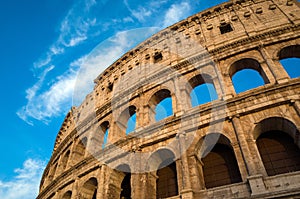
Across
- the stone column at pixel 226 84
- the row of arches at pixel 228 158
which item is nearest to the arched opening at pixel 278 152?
the row of arches at pixel 228 158

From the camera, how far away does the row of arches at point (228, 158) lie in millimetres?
8852

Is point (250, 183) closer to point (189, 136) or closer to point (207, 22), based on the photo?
point (189, 136)

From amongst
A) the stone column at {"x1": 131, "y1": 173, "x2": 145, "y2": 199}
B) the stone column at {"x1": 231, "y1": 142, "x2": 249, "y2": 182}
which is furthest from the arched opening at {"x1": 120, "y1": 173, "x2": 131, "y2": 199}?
the stone column at {"x1": 231, "y1": 142, "x2": 249, "y2": 182}

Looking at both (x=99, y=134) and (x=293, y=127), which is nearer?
(x=293, y=127)

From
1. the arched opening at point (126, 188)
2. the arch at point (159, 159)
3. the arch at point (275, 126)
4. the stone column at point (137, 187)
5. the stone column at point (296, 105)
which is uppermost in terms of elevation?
the stone column at point (296, 105)

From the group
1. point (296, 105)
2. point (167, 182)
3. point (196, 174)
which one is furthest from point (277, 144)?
point (167, 182)

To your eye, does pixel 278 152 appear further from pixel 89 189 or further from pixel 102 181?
pixel 89 189

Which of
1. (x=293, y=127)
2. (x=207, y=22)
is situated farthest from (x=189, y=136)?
(x=207, y=22)

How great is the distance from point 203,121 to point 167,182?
3.38 meters

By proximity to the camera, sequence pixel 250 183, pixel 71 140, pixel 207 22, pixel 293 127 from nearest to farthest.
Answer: pixel 250 183
pixel 293 127
pixel 207 22
pixel 71 140

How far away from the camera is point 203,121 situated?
1016cm

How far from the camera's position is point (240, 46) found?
1262 centimetres

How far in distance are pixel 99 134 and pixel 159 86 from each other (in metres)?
5.79

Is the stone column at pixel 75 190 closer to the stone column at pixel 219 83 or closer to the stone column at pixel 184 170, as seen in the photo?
the stone column at pixel 184 170
